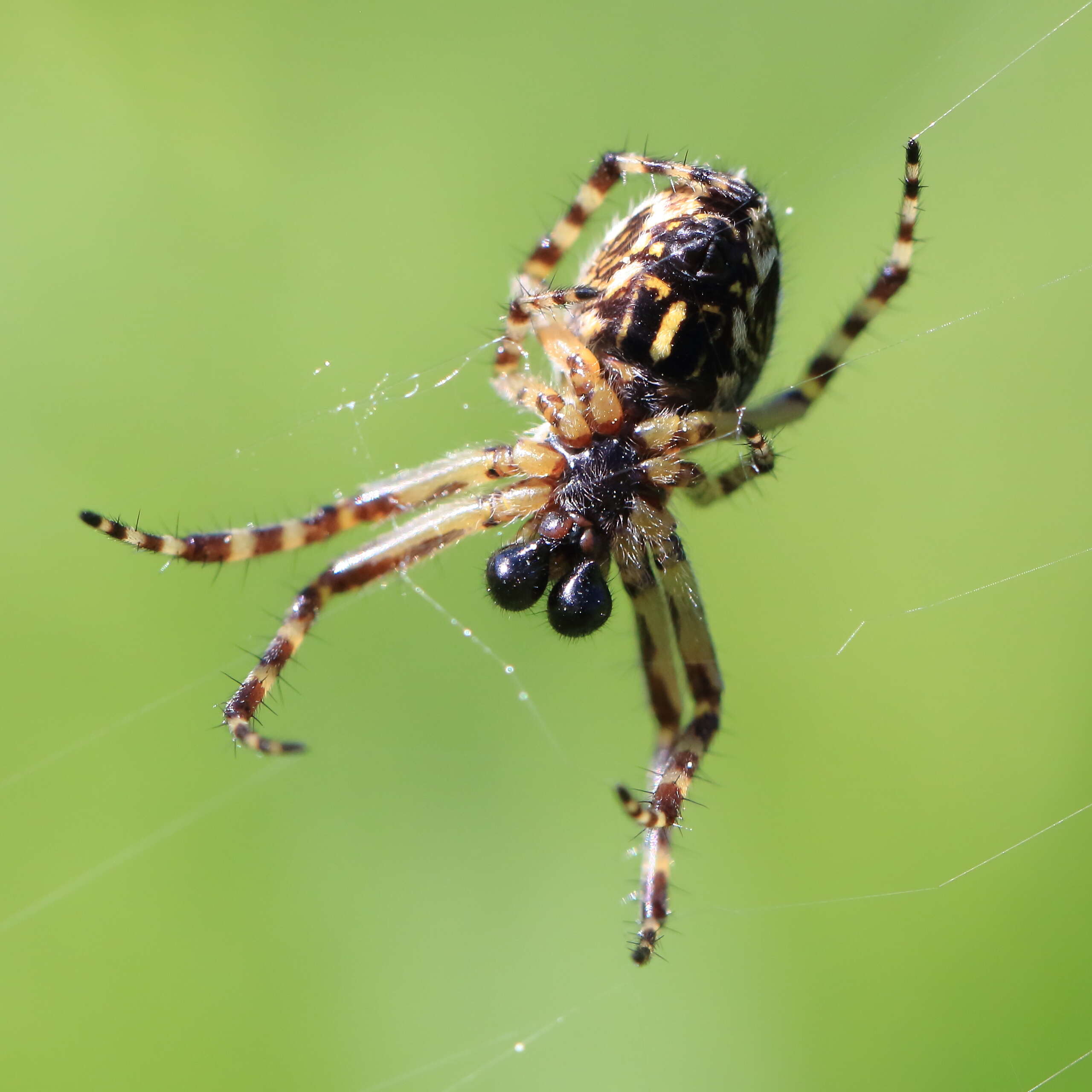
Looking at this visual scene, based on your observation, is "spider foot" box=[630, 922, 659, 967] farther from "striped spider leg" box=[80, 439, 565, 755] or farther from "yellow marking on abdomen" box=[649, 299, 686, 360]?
"yellow marking on abdomen" box=[649, 299, 686, 360]

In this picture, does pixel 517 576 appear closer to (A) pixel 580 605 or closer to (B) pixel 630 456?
(A) pixel 580 605

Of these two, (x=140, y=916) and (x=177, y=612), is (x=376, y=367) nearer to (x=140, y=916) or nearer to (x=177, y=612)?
(x=177, y=612)

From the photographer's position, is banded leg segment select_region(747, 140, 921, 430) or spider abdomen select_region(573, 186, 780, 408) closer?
spider abdomen select_region(573, 186, 780, 408)

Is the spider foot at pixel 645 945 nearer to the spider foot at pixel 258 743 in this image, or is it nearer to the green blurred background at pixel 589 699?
the spider foot at pixel 258 743

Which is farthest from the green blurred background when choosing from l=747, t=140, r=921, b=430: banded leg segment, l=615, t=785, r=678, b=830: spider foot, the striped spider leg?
l=615, t=785, r=678, b=830: spider foot

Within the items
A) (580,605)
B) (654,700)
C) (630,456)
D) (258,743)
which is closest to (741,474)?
(630,456)

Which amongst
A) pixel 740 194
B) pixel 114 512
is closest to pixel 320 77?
pixel 114 512

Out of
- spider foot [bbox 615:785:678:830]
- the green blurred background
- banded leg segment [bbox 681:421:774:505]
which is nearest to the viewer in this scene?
banded leg segment [bbox 681:421:774:505]
